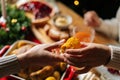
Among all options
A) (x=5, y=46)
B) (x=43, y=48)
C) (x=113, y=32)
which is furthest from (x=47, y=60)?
(x=113, y=32)

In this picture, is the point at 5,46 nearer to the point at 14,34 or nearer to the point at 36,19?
the point at 14,34

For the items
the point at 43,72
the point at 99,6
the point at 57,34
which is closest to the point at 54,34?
the point at 57,34

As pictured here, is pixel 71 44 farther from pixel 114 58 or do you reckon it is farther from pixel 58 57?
pixel 114 58

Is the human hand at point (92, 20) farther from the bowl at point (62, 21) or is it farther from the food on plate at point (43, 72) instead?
the food on plate at point (43, 72)

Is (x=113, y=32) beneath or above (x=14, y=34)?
beneath

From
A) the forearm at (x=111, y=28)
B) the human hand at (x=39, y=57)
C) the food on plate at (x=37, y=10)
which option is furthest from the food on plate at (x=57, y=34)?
the human hand at (x=39, y=57)

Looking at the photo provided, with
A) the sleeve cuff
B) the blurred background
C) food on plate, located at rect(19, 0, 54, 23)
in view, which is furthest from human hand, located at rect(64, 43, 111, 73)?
the blurred background
